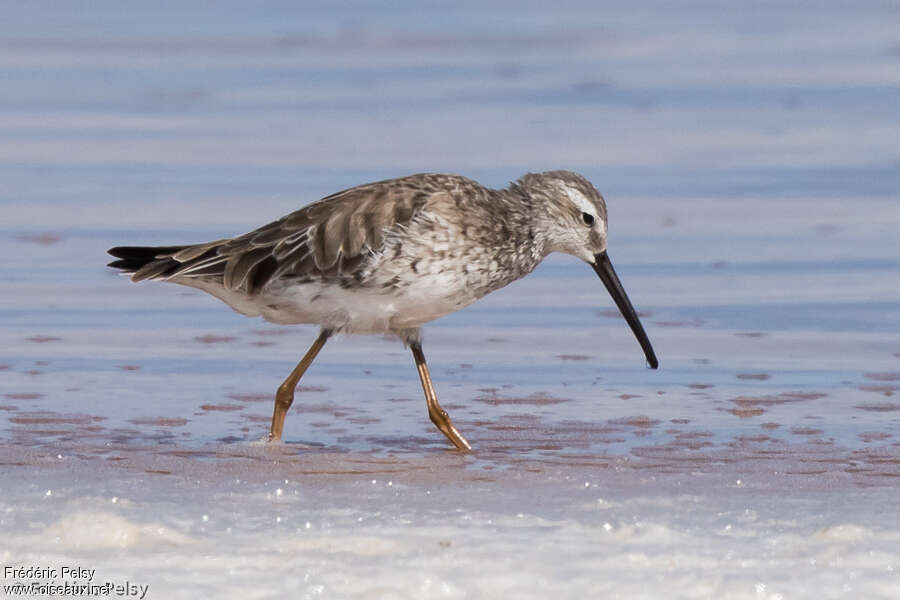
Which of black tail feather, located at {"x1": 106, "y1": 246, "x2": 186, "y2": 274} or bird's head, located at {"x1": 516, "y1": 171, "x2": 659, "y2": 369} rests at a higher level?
bird's head, located at {"x1": 516, "y1": 171, "x2": 659, "y2": 369}

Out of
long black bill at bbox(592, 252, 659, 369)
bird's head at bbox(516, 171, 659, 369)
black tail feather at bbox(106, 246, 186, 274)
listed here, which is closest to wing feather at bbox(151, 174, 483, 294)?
black tail feather at bbox(106, 246, 186, 274)

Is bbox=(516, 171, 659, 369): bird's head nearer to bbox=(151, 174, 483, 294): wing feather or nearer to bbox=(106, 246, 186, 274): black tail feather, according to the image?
bbox=(151, 174, 483, 294): wing feather

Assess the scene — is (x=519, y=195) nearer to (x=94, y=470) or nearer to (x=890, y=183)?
(x=94, y=470)

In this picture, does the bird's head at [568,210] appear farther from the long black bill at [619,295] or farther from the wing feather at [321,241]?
the wing feather at [321,241]

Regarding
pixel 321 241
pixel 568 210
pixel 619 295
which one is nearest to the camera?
pixel 321 241

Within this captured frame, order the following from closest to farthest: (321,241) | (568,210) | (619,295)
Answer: (321,241) → (568,210) → (619,295)

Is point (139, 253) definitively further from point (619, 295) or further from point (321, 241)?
point (619, 295)

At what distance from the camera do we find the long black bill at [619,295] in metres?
10.6

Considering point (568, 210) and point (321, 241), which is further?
point (568, 210)

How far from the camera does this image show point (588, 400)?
10469mm

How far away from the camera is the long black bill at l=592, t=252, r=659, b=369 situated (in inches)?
416


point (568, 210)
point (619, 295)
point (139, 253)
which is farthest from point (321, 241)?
point (619, 295)

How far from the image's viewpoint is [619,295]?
35.0 ft

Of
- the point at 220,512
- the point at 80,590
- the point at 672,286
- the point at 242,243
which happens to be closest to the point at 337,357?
the point at 242,243
